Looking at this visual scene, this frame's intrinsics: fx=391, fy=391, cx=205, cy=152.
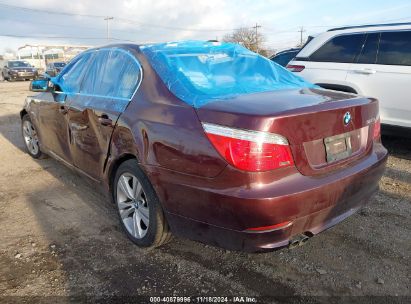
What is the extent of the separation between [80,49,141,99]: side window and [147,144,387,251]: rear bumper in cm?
90

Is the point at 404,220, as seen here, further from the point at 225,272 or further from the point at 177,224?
the point at 177,224

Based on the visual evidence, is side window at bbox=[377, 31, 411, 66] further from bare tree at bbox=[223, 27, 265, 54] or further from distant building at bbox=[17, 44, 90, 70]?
distant building at bbox=[17, 44, 90, 70]

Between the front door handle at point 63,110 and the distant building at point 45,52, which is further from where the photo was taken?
the distant building at point 45,52

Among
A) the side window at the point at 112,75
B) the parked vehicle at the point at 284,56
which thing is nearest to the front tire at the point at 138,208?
the side window at the point at 112,75

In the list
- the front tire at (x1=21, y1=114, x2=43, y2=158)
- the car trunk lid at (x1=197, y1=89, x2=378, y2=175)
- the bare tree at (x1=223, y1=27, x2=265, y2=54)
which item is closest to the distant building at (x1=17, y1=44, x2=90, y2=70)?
the bare tree at (x1=223, y1=27, x2=265, y2=54)

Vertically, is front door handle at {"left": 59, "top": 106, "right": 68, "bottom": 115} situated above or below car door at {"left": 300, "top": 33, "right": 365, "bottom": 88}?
below

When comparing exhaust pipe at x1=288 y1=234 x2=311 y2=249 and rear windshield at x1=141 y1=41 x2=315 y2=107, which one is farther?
rear windshield at x1=141 y1=41 x2=315 y2=107

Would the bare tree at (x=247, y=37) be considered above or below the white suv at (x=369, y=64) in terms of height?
above

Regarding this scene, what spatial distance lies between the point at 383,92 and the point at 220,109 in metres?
3.96

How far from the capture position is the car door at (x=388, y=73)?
534 cm

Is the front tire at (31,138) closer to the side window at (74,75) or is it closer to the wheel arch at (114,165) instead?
the side window at (74,75)

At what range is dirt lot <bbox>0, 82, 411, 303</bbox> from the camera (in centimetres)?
268

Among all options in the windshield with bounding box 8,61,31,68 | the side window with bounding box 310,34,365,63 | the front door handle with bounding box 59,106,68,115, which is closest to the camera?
the front door handle with bounding box 59,106,68,115

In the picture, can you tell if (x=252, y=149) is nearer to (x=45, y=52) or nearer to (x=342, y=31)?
(x=342, y=31)
